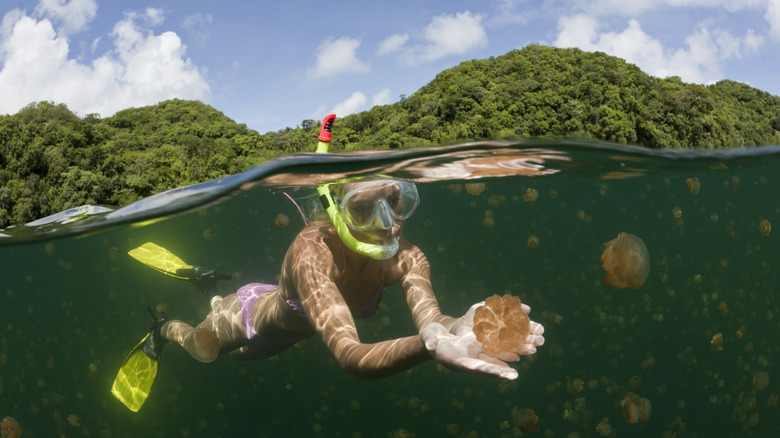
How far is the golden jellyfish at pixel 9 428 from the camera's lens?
23.8 ft

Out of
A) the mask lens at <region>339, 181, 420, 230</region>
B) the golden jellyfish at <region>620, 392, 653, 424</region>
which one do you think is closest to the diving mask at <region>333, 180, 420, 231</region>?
the mask lens at <region>339, 181, 420, 230</region>

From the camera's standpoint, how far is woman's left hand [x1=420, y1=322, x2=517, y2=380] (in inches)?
98.7

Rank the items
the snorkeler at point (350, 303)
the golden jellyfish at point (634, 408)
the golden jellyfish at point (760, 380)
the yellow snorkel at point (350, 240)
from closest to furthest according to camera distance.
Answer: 1. the snorkeler at point (350, 303)
2. the yellow snorkel at point (350, 240)
3. the golden jellyfish at point (634, 408)
4. the golden jellyfish at point (760, 380)

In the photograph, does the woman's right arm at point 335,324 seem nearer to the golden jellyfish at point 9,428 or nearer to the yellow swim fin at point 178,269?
the yellow swim fin at point 178,269

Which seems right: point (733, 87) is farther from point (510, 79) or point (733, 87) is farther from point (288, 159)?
point (288, 159)

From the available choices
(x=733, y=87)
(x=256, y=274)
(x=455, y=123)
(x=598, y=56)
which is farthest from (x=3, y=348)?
(x=733, y=87)

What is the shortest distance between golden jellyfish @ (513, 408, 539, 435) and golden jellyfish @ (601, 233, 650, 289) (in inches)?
73.1

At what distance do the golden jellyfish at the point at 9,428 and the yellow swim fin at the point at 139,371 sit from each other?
2188 millimetres

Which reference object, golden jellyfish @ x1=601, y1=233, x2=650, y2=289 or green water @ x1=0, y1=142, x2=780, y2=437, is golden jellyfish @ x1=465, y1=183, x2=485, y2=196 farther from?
golden jellyfish @ x1=601, y1=233, x2=650, y2=289

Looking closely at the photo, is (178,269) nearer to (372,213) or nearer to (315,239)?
(315,239)

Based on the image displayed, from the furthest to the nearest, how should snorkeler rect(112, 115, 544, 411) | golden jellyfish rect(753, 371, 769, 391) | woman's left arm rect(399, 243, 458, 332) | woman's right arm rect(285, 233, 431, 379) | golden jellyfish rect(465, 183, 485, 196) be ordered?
golden jellyfish rect(465, 183, 485, 196) → golden jellyfish rect(753, 371, 769, 391) → woman's left arm rect(399, 243, 458, 332) → woman's right arm rect(285, 233, 431, 379) → snorkeler rect(112, 115, 544, 411)

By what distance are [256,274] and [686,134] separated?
64.9 m

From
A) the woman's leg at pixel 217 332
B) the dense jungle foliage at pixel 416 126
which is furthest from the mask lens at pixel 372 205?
the dense jungle foliage at pixel 416 126


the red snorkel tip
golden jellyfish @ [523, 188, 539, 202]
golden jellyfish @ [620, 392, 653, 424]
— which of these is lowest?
golden jellyfish @ [620, 392, 653, 424]
